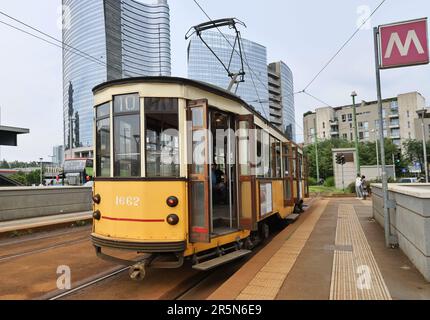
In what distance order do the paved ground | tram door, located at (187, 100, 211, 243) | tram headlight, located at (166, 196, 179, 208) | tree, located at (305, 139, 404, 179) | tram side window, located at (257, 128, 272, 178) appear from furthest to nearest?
tree, located at (305, 139, 404, 179), the paved ground, tram side window, located at (257, 128, 272, 178), tram door, located at (187, 100, 211, 243), tram headlight, located at (166, 196, 179, 208)

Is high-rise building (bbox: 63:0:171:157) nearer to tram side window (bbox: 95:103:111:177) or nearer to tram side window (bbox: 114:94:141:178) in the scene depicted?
tram side window (bbox: 95:103:111:177)

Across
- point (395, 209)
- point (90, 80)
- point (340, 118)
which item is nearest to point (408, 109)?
point (340, 118)

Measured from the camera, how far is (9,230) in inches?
384

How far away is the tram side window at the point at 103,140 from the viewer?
5172 mm

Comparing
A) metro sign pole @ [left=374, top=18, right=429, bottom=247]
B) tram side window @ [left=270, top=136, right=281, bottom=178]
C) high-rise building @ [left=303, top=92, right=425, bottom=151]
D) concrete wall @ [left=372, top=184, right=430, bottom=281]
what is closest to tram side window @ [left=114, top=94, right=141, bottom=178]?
concrete wall @ [left=372, top=184, right=430, bottom=281]

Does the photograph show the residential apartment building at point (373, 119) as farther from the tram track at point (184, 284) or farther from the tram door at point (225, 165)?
the tram track at point (184, 284)

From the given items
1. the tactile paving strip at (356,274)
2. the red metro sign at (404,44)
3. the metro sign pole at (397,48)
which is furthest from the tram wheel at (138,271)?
the red metro sign at (404,44)

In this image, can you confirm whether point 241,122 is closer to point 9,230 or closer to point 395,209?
point 395,209

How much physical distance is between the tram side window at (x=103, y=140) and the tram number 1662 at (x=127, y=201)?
46cm

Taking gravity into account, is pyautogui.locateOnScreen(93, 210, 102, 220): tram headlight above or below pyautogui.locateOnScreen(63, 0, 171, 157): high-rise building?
below

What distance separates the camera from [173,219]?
4613mm

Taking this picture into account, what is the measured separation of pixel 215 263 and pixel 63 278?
9.14ft

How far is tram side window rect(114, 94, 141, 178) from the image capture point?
16.0 ft

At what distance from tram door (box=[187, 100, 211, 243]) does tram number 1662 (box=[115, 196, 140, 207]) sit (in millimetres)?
749
